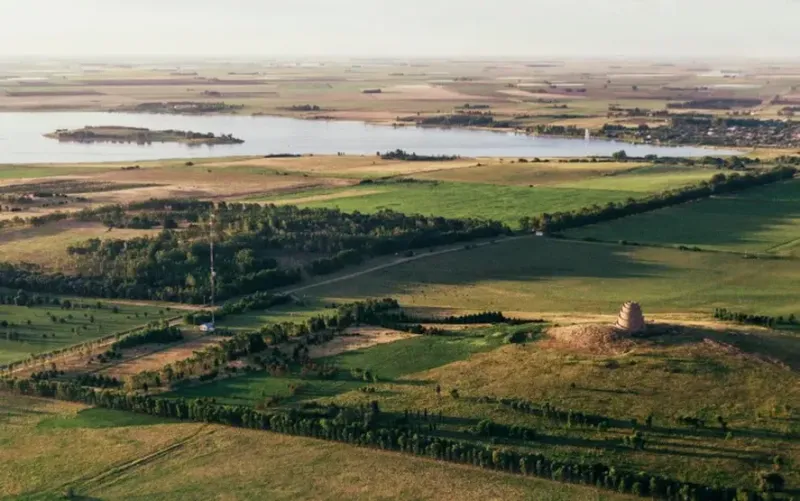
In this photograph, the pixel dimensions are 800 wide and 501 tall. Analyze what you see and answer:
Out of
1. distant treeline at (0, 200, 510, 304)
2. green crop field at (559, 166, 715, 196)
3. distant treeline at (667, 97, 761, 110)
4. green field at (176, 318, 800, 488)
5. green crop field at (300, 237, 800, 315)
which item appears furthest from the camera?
distant treeline at (667, 97, 761, 110)

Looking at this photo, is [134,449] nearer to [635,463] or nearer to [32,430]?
[32,430]

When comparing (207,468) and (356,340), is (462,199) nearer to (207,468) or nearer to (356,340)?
(356,340)

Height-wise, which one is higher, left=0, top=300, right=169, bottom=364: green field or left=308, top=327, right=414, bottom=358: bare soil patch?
left=308, top=327, right=414, bottom=358: bare soil patch

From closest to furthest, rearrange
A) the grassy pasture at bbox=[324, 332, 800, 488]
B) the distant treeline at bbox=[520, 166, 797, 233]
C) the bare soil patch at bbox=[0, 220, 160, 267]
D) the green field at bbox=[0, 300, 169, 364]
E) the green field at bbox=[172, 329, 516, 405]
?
the grassy pasture at bbox=[324, 332, 800, 488], the green field at bbox=[172, 329, 516, 405], the green field at bbox=[0, 300, 169, 364], the bare soil patch at bbox=[0, 220, 160, 267], the distant treeline at bbox=[520, 166, 797, 233]

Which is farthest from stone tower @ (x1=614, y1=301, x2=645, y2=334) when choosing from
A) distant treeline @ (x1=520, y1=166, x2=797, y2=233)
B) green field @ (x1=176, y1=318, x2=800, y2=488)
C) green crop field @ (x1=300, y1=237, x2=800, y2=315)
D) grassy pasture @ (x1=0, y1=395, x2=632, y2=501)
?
distant treeline @ (x1=520, y1=166, x2=797, y2=233)

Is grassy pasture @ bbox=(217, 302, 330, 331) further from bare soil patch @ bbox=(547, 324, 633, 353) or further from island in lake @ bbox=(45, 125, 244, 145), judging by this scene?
island in lake @ bbox=(45, 125, 244, 145)

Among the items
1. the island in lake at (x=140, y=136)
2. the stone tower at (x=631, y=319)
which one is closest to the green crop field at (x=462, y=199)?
the stone tower at (x=631, y=319)

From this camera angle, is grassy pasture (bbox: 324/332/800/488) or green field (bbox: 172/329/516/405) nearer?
grassy pasture (bbox: 324/332/800/488)
